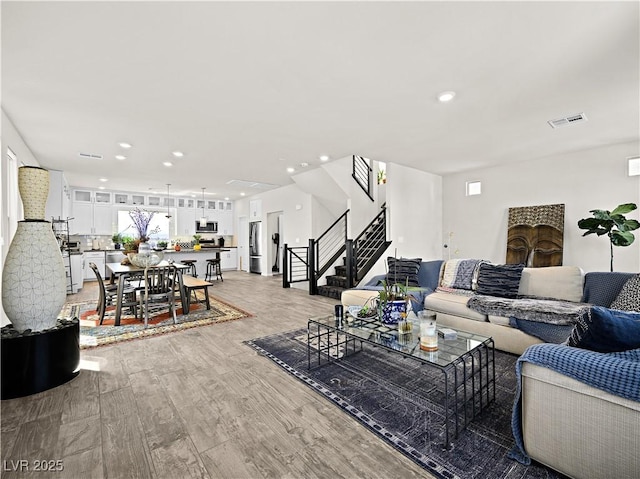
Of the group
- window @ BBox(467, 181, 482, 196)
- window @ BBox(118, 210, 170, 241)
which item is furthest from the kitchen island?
window @ BBox(467, 181, 482, 196)

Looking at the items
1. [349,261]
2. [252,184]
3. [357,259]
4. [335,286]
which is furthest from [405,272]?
[252,184]

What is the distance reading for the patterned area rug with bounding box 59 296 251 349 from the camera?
376 centimetres

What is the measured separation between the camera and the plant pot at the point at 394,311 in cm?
266

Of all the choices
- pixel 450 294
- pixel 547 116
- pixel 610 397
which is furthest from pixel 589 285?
pixel 610 397

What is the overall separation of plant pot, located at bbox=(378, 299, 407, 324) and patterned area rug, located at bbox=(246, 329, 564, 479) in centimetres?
47

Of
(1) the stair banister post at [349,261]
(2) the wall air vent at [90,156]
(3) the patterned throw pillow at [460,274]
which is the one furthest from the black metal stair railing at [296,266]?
(2) the wall air vent at [90,156]

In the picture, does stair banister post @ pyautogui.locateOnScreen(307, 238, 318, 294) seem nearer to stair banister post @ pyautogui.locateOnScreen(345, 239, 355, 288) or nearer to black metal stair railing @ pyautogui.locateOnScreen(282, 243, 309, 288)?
stair banister post @ pyautogui.locateOnScreen(345, 239, 355, 288)

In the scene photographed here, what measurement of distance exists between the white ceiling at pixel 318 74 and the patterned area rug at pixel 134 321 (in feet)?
9.06

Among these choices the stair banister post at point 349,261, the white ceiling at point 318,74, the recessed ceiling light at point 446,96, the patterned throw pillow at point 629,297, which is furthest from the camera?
the stair banister post at point 349,261

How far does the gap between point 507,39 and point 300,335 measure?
11.6 ft

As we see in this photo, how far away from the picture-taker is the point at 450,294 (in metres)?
3.98

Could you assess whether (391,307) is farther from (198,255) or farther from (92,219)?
(92,219)

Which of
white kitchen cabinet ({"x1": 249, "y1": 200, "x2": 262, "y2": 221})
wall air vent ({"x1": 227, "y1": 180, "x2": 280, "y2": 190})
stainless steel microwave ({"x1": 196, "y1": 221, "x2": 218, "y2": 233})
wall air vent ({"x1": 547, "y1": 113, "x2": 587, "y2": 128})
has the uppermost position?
wall air vent ({"x1": 227, "y1": 180, "x2": 280, "y2": 190})

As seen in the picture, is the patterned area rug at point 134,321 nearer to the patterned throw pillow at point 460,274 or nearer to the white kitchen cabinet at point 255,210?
the patterned throw pillow at point 460,274
